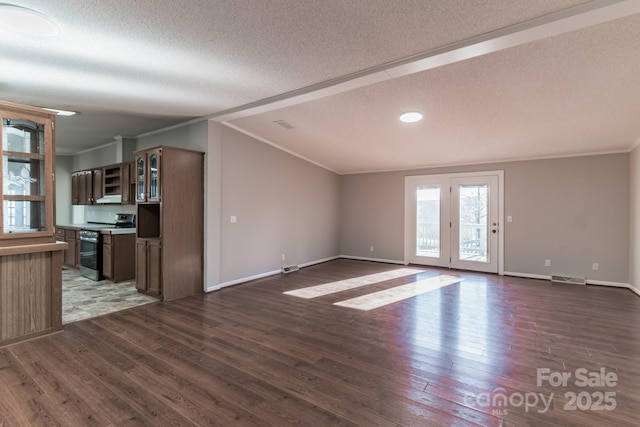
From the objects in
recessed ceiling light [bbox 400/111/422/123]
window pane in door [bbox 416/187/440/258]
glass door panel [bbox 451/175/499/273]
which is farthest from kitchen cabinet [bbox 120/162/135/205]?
glass door panel [bbox 451/175/499/273]

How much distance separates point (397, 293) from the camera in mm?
4746

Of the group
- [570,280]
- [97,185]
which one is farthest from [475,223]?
[97,185]

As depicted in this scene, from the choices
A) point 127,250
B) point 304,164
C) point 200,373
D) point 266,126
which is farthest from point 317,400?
point 304,164

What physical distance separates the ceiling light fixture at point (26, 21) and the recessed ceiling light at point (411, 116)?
12.3ft

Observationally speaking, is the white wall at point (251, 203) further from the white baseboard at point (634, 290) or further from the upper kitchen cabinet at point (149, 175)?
the white baseboard at point (634, 290)

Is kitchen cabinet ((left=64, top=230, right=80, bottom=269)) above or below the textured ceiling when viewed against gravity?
below

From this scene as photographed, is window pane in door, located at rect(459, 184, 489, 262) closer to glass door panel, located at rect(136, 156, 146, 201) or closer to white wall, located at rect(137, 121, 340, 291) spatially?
white wall, located at rect(137, 121, 340, 291)

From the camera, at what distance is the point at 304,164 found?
22.6 feet

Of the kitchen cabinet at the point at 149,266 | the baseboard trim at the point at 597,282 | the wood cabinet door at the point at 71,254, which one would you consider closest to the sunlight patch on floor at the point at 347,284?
the baseboard trim at the point at 597,282

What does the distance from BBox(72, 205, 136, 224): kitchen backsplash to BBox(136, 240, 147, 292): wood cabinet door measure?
1953 mm

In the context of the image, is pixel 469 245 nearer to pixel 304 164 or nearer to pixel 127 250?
pixel 304 164

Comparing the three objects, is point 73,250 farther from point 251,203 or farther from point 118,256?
point 251,203

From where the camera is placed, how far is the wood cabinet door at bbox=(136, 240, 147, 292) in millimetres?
4543

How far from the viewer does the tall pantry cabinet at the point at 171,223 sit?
14.1 ft
